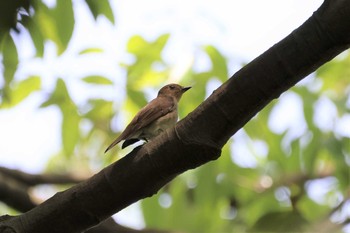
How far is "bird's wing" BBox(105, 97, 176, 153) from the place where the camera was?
151 inches

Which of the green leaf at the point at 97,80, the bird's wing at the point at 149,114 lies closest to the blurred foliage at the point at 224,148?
the green leaf at the point at 97,80

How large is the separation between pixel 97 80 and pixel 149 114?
164cm

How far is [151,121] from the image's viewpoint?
402 cm

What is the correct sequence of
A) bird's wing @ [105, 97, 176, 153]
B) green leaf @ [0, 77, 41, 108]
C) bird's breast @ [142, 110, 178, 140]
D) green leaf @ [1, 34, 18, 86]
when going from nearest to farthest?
green leaf @ [1, 34, 18, 86] < bird's wing @ [105, 97, 176, 153] < bird's breast @ [142, 110, 178, 140] < green leaf @ [0, 77, 41, 108]

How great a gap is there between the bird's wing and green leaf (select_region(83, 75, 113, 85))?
1.27 metres

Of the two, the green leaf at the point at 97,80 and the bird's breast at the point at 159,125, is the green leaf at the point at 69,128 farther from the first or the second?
the bird's breast at the point at 159,125

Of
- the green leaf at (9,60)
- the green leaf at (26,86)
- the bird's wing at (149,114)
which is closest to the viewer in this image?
the green leaf at (9,60)

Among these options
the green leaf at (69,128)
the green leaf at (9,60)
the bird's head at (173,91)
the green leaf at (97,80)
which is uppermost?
the green leaf at (97,80)

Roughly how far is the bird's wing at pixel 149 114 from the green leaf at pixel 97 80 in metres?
1.27

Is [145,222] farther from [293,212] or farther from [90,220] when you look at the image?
[90,220]

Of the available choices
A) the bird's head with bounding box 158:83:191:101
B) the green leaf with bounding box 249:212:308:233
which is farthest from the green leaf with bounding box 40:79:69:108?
the green leaf with bounding box 249:212:308:233

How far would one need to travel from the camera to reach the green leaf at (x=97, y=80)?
5.58m

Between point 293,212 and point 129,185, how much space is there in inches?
76.4

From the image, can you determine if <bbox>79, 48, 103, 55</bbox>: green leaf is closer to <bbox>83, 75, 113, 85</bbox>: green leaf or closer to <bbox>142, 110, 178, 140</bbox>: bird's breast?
<bbox>83, 75, 113, 85</bbox>: green leaf
